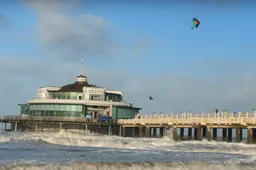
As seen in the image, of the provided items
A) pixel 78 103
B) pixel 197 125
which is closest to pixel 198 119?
pixel 197 125

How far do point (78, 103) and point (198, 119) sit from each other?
21.0 meters

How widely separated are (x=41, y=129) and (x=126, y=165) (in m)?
48.3

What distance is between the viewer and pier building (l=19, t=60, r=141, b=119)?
68.6 metres

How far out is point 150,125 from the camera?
62656mm

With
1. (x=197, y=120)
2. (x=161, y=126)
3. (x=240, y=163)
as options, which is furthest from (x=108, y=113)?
(x=240, y=163)

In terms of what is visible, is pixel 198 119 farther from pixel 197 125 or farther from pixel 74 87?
pixel 74 87

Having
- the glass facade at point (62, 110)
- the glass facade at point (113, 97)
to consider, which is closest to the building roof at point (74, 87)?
the glass facade at point (62, 110)

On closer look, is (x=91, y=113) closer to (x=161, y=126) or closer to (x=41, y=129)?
(x=41, y=129)

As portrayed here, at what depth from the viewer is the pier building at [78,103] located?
225 feet

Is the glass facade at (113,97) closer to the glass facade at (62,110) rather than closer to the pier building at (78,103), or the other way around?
the pier building at (78,103)

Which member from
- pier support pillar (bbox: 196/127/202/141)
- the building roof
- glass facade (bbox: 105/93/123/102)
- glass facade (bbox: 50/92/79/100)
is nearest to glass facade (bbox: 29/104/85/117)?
glass facade (bbox: 50/92/79/100)

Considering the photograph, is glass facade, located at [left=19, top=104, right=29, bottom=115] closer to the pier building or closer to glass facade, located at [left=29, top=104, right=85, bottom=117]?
the pier building

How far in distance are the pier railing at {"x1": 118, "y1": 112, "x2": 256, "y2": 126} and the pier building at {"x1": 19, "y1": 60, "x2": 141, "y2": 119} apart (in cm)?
434

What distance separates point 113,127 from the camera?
68.1m
